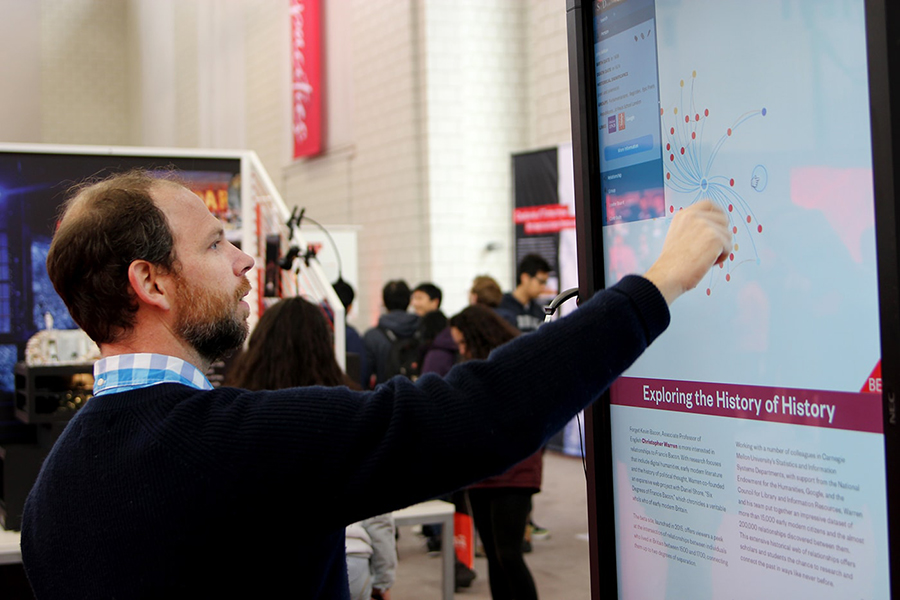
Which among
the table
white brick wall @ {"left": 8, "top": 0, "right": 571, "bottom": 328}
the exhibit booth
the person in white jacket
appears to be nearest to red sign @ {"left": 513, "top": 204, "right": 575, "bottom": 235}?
white brick wall @ {"left": 8, "top": 0, "right": 571, "bottom": 328}

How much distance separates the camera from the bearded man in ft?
2.94

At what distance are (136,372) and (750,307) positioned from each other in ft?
2.49

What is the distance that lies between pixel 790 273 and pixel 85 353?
2.93 m

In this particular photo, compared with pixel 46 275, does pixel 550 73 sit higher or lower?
higher

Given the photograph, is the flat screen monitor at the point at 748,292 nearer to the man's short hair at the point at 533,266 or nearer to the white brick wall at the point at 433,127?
the man's short hair at the point at 533,266

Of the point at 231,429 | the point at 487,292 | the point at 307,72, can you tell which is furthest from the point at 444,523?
the point at 307,72

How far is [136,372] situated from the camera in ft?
3.43

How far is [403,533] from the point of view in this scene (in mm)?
5215

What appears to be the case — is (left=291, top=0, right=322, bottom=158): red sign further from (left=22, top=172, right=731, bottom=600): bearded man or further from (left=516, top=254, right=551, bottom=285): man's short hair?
(left=22, top=172, right=731, bottom=600): bearded man

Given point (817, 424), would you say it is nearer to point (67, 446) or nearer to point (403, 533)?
Answer: point (67, 446)

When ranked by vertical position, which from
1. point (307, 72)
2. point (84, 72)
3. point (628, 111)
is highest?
point (84, 72)

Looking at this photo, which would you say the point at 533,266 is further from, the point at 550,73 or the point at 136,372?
the point at 136,372

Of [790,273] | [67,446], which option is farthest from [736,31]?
[67,446]

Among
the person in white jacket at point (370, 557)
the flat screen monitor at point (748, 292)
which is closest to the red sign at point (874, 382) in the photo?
the flat screen monitor at point (748, 292)
